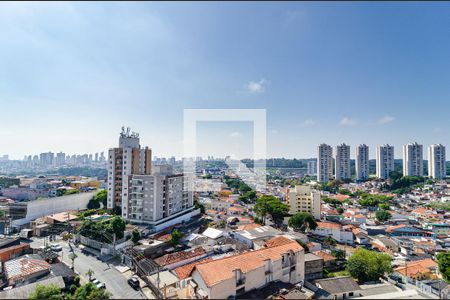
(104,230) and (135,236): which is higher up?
(104,230)

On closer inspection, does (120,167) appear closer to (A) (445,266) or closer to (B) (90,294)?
(B) (90,294)

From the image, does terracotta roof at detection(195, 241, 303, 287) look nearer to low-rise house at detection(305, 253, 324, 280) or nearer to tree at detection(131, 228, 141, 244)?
low-rise house at detection(305, 253, 324, 280)

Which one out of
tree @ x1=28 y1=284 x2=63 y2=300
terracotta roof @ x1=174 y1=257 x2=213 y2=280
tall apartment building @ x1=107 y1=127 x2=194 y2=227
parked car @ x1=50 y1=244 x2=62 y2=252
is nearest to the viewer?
tree @ x1=28 y1=284 x2=63 y2=300

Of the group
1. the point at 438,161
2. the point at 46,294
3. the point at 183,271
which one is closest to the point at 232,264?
the point at 183,271

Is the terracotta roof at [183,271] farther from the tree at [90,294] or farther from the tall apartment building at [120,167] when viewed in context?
the tall apartment building at [120,167]

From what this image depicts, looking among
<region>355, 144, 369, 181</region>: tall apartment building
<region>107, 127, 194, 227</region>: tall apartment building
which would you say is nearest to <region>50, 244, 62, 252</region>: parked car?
<region>107, 127, 194, 227</region>: tall apartment building

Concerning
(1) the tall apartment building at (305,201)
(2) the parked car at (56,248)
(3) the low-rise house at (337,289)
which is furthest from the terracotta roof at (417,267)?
(2) the parked car at (56,248)
